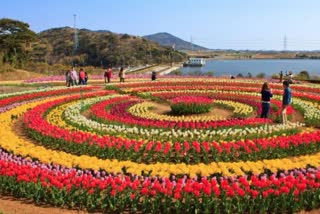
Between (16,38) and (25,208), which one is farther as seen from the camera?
(16,38)

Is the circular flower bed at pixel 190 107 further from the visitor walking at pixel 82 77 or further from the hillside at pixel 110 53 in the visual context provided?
the hillside at pixel 110 53

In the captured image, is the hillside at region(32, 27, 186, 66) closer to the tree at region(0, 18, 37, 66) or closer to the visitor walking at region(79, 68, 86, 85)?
the tree at region(0, 18, 37, 66)

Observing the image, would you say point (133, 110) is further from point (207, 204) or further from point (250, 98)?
point (207, 204)

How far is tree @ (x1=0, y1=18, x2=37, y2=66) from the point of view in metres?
69.2

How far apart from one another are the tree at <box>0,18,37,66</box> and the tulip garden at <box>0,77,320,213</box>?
52.1 metres

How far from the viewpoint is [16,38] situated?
70188mm

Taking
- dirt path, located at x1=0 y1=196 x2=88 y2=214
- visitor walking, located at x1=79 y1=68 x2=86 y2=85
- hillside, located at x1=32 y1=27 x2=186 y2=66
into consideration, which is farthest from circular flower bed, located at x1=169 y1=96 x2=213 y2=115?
hillside, located at x1=32 y1=27 x2=186 y2=66

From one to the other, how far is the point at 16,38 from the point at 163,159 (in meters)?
64.7

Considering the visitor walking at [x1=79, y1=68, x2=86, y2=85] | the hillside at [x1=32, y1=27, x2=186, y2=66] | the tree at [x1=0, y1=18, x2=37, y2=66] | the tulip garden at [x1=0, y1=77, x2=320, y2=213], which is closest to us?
the tulip garden at [x1=0, y1=77, x2=320, y2=213]

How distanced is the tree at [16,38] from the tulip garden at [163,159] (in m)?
52.1

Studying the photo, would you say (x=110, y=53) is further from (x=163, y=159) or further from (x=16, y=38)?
(x=163, y=159)

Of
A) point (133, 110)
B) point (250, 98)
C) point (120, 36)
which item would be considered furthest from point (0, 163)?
point (120, 36)

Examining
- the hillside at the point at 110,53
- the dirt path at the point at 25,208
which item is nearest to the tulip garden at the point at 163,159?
the dirt path at the point at 25,208

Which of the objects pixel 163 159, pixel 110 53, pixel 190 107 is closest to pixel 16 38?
pixel 190 107
